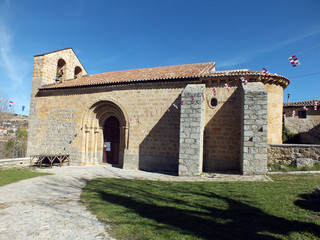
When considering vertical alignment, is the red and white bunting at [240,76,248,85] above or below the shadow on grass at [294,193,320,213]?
above

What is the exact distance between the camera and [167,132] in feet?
34.9

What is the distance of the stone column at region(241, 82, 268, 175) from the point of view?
26.2 feet

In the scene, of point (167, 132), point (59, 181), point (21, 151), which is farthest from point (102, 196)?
point (21, 151)

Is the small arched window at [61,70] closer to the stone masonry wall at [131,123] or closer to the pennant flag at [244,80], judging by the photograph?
the stone masonry wall at [131,123]

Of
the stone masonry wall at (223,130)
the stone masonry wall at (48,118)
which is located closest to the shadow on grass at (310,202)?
the stone masonry wall at (223,130)

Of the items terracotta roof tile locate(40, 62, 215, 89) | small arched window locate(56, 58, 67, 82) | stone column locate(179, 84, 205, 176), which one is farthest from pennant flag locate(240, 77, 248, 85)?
small arched window locate(56, 58, 67, 82)

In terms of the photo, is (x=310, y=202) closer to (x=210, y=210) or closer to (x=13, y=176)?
(x=210, y=210)

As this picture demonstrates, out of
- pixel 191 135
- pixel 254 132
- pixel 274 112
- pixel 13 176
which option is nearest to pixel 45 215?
pixel 13 176

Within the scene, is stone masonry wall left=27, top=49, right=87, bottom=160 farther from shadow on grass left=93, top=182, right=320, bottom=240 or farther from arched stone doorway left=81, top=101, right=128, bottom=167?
shadow on grass left=93, top=182, right=320, bottom=240

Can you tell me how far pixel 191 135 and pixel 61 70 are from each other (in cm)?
1158

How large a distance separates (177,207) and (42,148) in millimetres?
12044

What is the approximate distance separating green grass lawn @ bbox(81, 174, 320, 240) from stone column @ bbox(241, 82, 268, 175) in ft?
4.82

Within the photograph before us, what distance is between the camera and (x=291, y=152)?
8.77m

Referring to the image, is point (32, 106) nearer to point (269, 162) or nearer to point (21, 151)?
point (269, 162)
